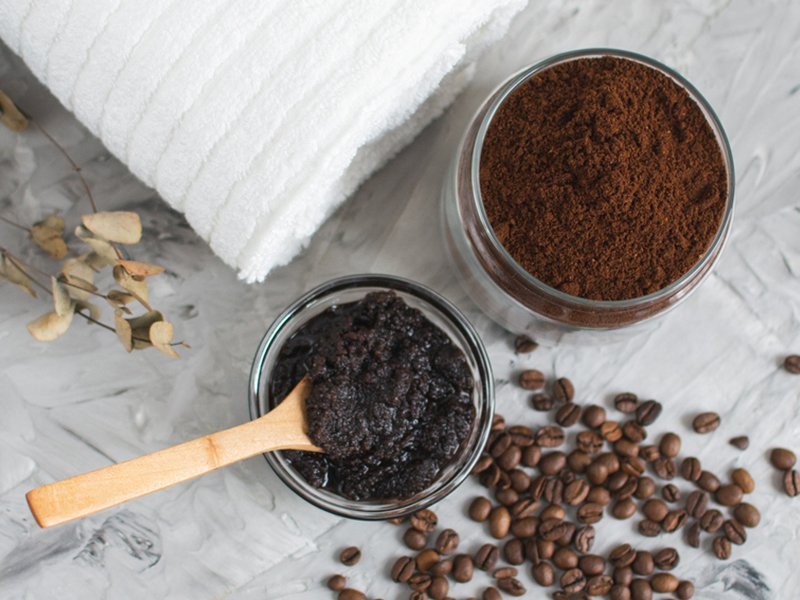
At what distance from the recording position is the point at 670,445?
122 cm

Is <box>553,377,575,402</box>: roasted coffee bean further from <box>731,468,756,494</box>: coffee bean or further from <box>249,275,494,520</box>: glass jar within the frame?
<box>731,468,756,494</box>: coffee bean

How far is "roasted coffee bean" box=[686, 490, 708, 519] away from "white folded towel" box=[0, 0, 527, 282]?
2.22 ft

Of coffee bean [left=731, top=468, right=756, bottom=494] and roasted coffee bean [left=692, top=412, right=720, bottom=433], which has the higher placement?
roasted coffee bean [left=692, top=412, right=720, bottom=433]

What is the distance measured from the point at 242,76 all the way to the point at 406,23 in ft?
0.62

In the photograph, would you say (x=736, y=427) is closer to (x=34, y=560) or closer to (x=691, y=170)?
(x=691, y=170)

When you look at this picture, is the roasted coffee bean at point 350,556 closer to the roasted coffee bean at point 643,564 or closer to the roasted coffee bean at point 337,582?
the roasted coffee bean at point 337,582

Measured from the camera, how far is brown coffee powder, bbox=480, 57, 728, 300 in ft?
3.20

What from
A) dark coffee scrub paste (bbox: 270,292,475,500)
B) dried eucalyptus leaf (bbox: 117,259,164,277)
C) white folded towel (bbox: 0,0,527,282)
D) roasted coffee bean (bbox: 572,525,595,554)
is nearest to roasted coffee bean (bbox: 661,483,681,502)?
roasted coffee bean (bbox: 572,525,595,554)

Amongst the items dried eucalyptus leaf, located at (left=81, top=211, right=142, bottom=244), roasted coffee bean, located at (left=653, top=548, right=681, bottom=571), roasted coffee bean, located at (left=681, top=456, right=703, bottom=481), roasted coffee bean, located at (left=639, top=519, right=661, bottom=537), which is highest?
roasted coffee bean, located at (left=681, top=456, right=703, bottom=481)

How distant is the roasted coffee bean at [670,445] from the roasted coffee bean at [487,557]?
274 mm

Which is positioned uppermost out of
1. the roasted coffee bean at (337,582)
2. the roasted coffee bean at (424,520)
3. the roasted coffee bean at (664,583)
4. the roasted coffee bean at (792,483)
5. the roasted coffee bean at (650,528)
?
the roasted coffee bean at (792,483)

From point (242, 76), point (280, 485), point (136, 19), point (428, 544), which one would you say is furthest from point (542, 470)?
point (136, 19)

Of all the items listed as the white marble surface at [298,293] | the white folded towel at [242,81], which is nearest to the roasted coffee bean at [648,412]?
the white marble surface at [298,293]

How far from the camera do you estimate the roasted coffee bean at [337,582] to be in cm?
119
